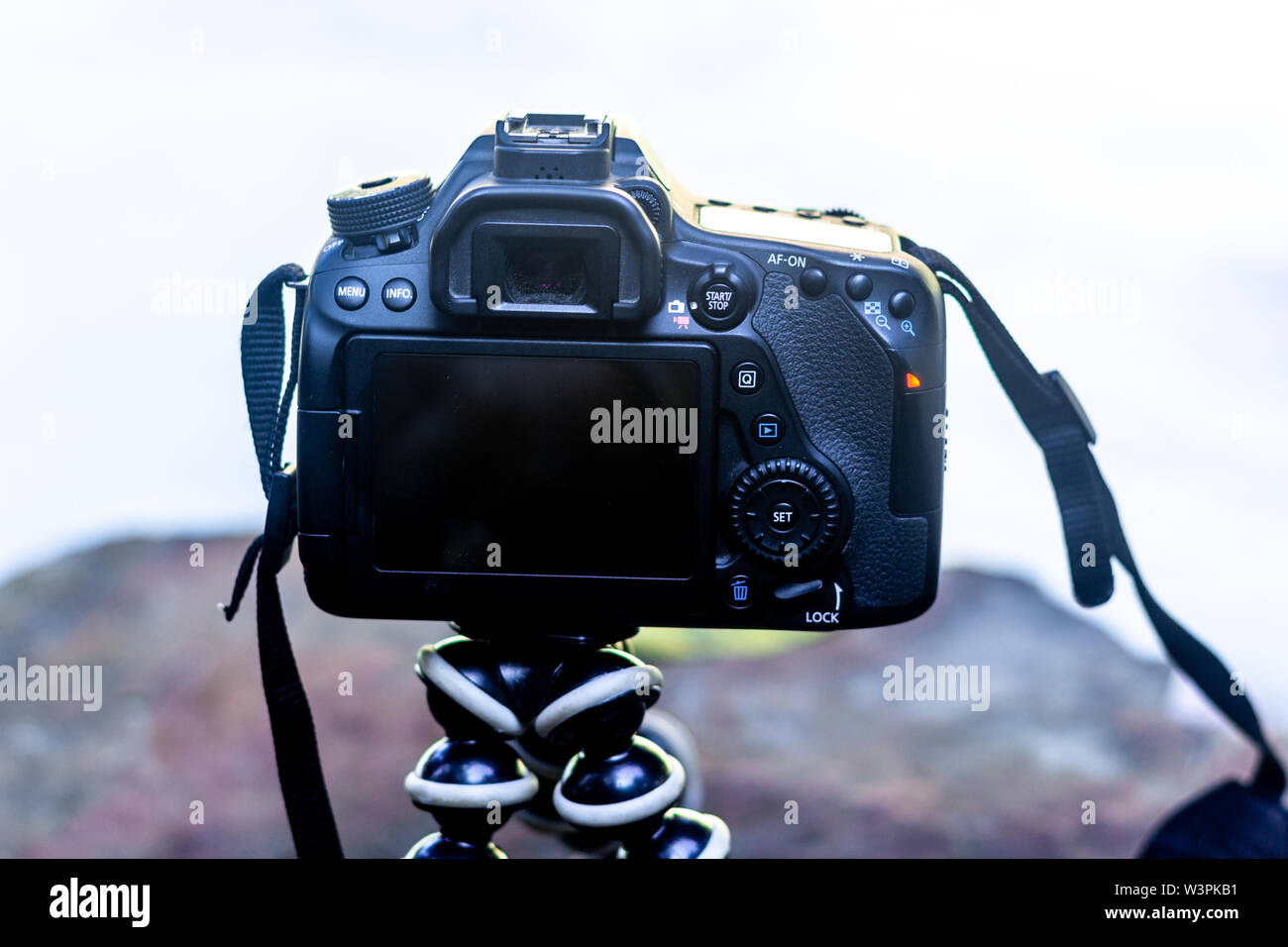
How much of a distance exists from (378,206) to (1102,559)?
23.6 inches

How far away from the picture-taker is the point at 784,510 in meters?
0.80

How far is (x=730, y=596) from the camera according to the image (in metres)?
0.81

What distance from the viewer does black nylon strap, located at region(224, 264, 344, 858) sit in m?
0.86

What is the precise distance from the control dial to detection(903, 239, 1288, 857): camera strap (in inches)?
7.7

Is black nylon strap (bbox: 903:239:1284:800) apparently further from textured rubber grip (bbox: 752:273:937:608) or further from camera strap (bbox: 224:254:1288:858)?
textured rubber grip (bbox: 752:273:937:608)

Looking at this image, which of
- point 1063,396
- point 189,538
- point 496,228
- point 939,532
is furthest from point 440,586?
point 189,538

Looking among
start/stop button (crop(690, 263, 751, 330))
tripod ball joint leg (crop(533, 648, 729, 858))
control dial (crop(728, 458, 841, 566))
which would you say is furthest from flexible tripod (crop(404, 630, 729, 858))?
start/stop button (crop(690, 263, 751, 330))

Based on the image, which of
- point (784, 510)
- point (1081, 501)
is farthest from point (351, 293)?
point (1081, 501)

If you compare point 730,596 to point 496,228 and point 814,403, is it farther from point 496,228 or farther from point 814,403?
point 496,228

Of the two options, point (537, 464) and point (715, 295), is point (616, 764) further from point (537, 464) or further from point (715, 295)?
point (715, 295)

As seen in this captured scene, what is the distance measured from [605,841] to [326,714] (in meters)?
1.27

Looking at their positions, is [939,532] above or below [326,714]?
above

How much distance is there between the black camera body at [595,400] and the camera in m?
0.77

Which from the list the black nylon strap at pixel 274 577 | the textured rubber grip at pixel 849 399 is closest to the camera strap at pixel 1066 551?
the black nylon strap at pixel 274 577
